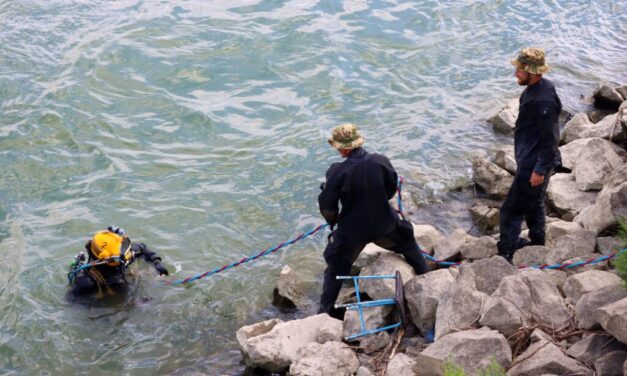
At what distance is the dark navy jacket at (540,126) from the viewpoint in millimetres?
7285

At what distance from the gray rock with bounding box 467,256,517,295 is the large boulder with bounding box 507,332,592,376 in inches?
45.4

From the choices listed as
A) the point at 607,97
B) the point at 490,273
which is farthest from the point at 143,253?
the point at 607,97

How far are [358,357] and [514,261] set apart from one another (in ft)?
7.46

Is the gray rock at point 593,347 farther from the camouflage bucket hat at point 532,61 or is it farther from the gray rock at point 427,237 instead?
the gray rock at point 427,237

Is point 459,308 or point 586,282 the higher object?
point 586,282

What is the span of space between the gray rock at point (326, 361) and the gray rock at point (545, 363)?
1.62 meters

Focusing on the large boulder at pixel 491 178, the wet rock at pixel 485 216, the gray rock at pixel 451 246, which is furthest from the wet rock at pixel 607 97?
the gray rock at pixel 451 246

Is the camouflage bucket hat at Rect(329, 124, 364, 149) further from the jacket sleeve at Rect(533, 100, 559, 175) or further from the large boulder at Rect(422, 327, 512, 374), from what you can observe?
the large boulder at Rect(422, 327, 512, 374)

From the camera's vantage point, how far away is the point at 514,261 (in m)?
7.96

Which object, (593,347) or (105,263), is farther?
(105,263)

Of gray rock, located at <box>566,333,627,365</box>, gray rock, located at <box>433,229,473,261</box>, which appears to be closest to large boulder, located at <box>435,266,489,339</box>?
gray rock, located at <box>566,333,627,365</box>

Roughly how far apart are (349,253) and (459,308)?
1.49 m

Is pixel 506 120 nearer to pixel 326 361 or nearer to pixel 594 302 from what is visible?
pixel 594 302

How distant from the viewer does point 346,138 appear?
7.03 metres
